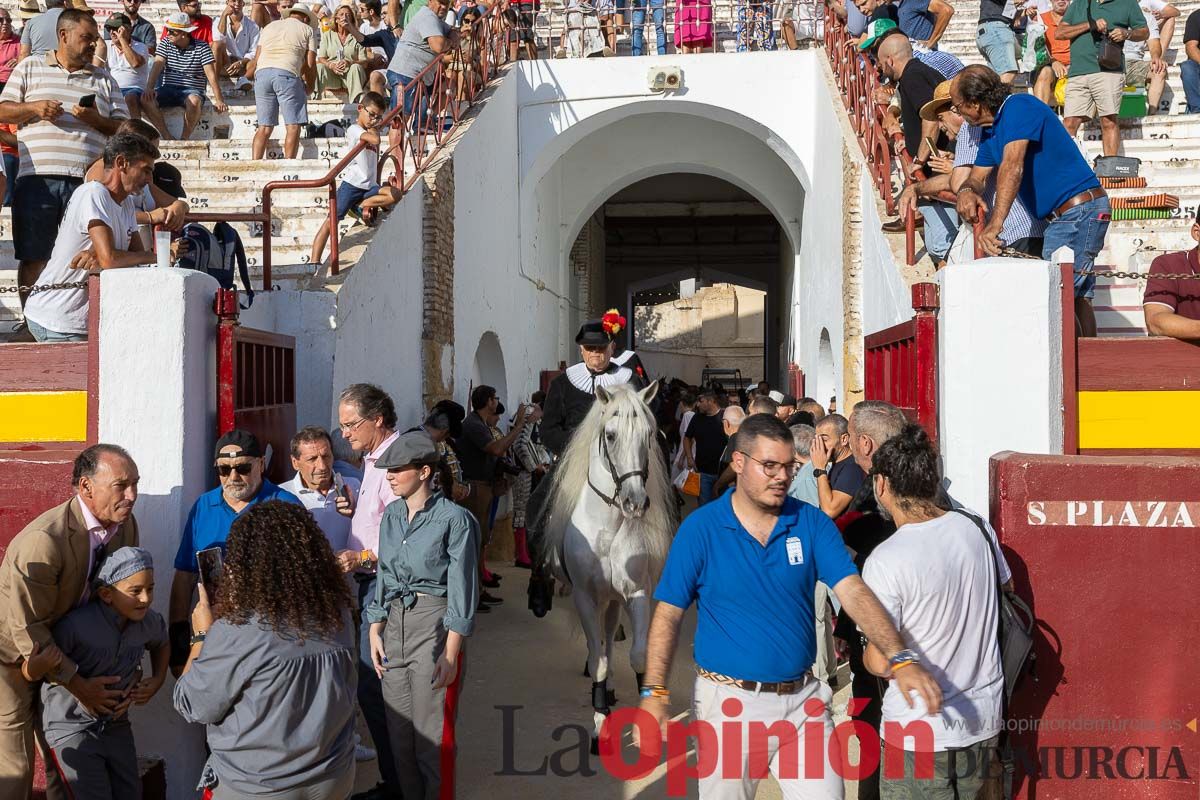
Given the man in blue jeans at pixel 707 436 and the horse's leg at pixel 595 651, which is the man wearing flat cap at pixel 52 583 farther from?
the man in blue jeans at pixel 707 436

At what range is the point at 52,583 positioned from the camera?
12.5 feet

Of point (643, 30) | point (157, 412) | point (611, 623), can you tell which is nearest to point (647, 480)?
point (611, 623)

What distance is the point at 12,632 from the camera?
145 inches

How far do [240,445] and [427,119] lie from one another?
6.28m

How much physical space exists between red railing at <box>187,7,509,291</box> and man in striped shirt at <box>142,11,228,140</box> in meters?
2.71

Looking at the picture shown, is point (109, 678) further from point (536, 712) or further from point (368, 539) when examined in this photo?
point (536, 712)

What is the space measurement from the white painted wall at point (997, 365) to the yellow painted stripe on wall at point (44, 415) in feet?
13.2

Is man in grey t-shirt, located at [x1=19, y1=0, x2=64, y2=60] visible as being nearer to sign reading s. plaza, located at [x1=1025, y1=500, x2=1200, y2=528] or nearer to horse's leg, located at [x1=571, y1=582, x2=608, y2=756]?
horse's leg, located at [x1=571, y1=582, x2=608, y2=756]

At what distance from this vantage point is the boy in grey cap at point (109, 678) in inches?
150

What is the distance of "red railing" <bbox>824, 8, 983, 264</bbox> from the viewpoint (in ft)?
25.0

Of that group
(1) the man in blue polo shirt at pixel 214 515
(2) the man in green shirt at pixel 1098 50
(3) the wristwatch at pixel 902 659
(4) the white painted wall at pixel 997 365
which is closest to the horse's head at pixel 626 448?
(4) the white painted wall at pixel 997 365

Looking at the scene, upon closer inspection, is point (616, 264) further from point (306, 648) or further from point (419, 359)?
point (306, 648)

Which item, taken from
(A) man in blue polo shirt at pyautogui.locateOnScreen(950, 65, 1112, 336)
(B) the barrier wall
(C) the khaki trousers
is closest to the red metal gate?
(C) the khaki trousers

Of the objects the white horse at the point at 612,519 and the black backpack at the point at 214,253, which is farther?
the black backpack at the point at 214,253
